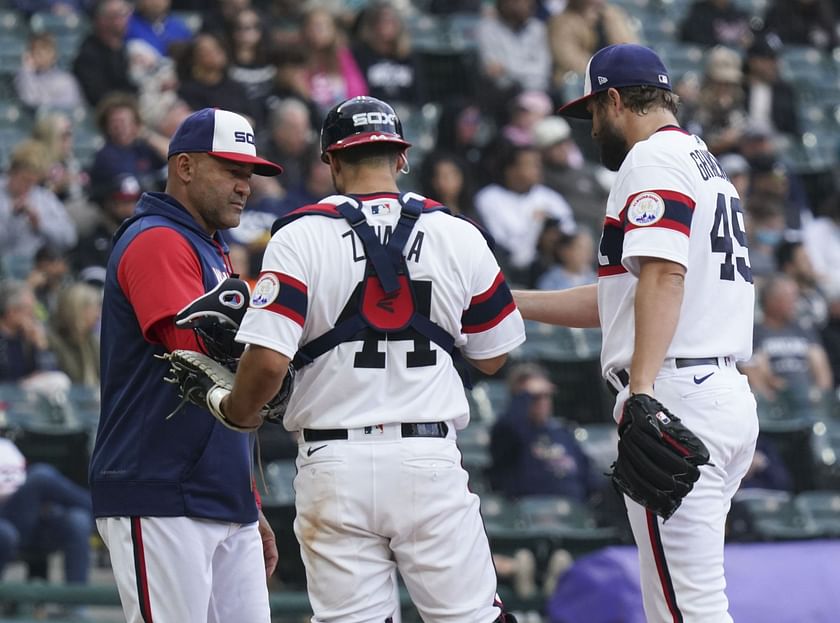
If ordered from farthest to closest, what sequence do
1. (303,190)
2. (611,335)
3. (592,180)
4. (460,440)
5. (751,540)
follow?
(592,180) < (303,190) < (460,440) < (751,540) < (611,335)

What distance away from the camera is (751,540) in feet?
28.7

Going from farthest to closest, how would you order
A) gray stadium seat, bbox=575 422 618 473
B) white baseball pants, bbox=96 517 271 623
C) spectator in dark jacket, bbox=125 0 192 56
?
spectator in dark jacket, bbox=125 0 192 56 < gray stadium seat, bbox=575 422 618 473 < white baseball pants, bbox=96 517 271 623

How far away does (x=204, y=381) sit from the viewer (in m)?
4.44

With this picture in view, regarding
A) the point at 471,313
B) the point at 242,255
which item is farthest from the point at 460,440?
the point at 471,313

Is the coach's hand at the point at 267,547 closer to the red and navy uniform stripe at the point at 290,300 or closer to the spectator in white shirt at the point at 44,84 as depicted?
the red and navy uniform stripe at the point at 290,300

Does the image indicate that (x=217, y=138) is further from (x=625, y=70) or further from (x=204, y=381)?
(x=625, y=70)

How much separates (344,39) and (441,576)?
8.69m

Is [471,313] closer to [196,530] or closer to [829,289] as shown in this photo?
[196,530]

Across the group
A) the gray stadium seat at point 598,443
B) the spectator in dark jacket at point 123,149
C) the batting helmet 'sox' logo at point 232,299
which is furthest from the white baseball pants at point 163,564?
the spectator in dark jacket at point 123,149

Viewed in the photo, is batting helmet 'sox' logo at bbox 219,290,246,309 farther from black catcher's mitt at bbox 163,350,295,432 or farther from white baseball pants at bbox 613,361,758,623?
white baseball pants at bbox 613,361,758,623

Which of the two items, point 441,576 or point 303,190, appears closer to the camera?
point 441,576

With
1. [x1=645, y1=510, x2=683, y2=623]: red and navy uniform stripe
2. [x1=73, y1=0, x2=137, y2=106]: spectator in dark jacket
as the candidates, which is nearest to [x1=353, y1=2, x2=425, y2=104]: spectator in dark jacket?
[x1=73, y1=0, x2=137, y2=106]: spectator in dark jacket

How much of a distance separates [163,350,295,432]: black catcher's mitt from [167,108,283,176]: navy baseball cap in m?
0.72

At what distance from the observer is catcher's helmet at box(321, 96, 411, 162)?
4.49 meters
